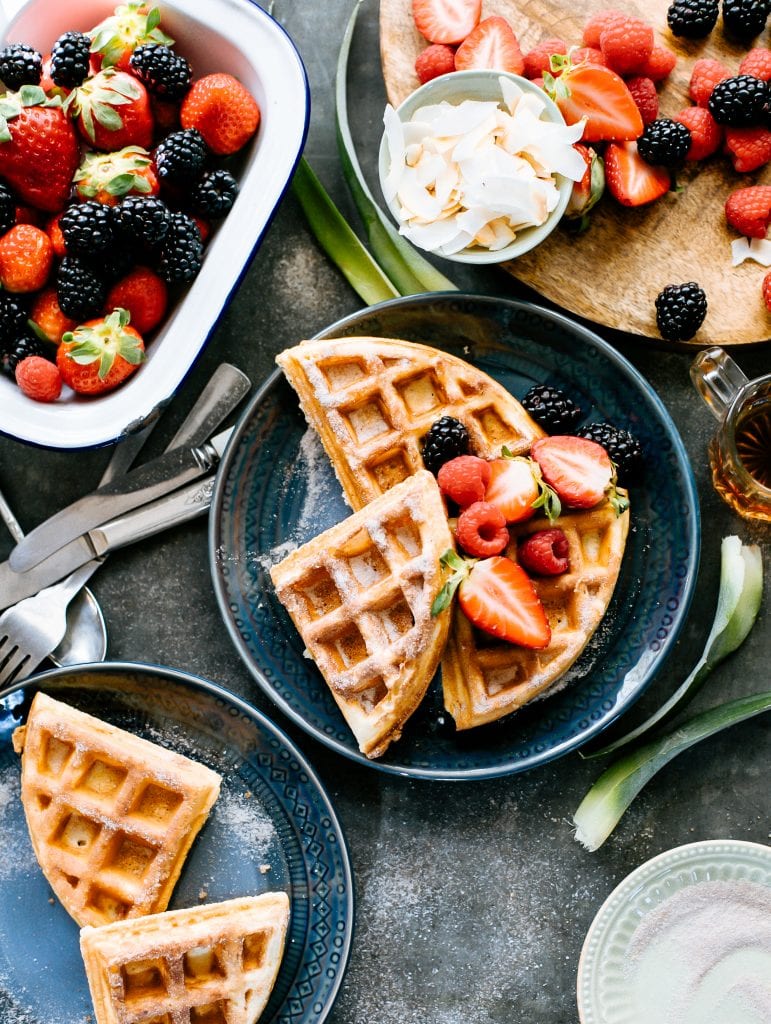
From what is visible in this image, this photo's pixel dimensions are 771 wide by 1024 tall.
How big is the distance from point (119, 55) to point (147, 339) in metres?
0.68

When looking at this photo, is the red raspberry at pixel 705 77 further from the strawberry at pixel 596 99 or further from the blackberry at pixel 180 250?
the blackberry at pixel 180 250

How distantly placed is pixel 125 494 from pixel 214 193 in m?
0.85

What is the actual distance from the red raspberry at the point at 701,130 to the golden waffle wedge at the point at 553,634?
100 cm

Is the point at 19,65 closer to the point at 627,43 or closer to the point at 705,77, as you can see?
the point at 627,43

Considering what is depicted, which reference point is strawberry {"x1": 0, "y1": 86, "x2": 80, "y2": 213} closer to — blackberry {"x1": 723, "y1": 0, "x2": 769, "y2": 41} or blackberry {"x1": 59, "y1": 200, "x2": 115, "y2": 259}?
blackberry {"x1": 59, "y1": 200, "x2": 115, "y2": 259}

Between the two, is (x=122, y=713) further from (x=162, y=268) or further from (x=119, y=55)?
(x=119, y=55)

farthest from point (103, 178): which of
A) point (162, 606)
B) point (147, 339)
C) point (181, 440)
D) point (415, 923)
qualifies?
point (415, 923)

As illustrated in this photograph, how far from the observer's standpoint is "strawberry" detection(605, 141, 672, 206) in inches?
96.1

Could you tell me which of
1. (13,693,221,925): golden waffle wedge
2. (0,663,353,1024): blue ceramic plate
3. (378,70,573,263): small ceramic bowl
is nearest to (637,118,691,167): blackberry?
(378,70,573,263): small ceramic bowl

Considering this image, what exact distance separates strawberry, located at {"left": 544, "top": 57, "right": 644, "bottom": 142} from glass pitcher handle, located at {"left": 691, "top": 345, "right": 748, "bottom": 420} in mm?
604

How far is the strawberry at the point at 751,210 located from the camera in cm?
242

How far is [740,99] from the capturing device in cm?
237

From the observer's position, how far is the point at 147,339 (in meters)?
2.42

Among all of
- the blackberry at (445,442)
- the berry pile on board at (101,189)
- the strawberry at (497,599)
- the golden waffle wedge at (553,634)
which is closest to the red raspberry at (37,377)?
the berry pile on board at (101,189)
